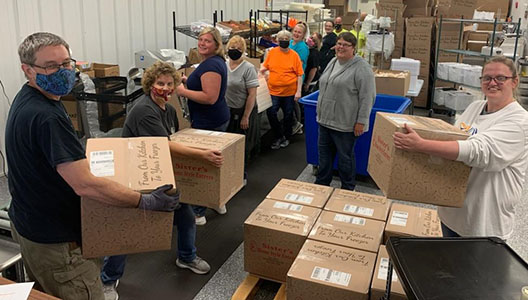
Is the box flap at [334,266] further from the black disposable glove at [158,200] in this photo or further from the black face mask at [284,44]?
the black face mask at [284,44]

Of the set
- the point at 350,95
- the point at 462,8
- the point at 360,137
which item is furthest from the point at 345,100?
the point at 462,8

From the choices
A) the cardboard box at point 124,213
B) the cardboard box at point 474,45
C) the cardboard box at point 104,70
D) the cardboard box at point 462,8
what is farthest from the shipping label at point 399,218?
the cardboard box at point 474,45

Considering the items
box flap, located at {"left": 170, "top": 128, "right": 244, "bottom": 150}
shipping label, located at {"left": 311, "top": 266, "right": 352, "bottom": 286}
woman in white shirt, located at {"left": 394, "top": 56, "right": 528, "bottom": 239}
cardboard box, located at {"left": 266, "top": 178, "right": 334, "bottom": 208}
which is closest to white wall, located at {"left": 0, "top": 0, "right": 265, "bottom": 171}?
box flap, located at {"left": 170, "top": 128, "right": 244, "bottom": 150}

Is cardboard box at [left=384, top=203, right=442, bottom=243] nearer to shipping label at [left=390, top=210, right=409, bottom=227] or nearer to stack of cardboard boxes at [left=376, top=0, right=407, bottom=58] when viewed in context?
shipping label at [left=390, top=210, right=409, bottom=227]

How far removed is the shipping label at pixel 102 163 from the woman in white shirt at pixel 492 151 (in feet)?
3.85

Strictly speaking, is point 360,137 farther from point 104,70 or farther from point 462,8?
point 462,8

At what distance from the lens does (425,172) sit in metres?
1.87

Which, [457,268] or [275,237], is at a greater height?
[457,268]

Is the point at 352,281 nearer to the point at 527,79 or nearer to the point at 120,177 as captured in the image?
the point at 120,177

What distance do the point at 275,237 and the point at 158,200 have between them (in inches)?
35.1

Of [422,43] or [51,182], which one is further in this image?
[422,43]

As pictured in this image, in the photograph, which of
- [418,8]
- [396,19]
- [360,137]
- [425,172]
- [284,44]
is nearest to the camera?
[425,172]

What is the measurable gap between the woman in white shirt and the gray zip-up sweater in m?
1.35

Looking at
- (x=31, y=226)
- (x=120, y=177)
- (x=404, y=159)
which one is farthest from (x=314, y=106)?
(x=31, y=226)
